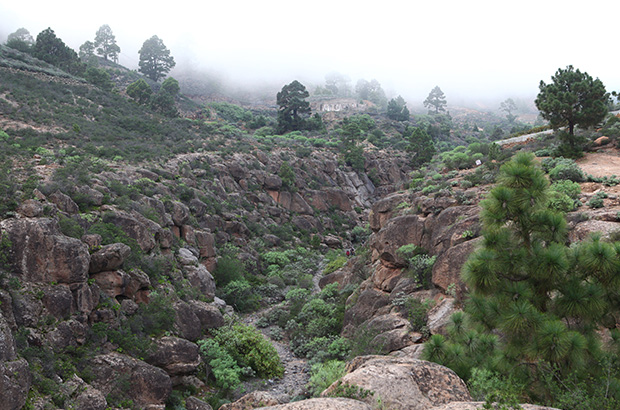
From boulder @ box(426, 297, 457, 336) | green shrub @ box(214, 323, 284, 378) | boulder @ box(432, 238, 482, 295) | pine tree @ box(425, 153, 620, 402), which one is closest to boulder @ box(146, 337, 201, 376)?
green shrub @ box(214, 323, 284, 378)

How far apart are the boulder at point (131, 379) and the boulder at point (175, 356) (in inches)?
37.1

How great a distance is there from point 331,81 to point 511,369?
5983 inches

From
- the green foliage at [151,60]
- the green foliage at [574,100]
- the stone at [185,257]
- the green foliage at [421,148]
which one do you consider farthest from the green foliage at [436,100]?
the stone at [185,257]

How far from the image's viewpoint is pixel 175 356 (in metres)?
14.7

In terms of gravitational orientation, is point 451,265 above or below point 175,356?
above

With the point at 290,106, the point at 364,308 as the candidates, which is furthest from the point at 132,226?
the point at 290,106

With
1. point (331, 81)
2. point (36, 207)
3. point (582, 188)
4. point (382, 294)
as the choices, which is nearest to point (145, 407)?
point (36, 207)

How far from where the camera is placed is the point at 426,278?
15984mm

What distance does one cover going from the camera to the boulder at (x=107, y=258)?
1483cm

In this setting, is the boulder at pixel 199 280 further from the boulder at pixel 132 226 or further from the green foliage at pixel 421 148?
the green foliage at pixel 421 148

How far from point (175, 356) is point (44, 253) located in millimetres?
5839

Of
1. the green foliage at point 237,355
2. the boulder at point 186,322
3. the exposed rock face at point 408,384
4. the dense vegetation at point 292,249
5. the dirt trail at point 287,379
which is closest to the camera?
the exposed rock face at point 408,384

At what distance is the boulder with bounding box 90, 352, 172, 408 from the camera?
39.0 feet

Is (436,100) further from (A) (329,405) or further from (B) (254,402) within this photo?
(A) (329,405)
